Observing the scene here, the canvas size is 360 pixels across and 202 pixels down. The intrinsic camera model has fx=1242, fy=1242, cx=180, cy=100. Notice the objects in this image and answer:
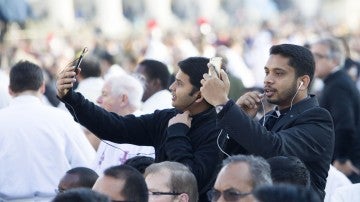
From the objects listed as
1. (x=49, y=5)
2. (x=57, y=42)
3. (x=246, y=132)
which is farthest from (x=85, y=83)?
(x=49, y=5)

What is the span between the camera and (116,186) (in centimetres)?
630

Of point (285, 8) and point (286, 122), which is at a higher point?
point (286, 122)

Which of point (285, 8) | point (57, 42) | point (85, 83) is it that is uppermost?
point (85, 83)

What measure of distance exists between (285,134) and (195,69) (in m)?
0.96

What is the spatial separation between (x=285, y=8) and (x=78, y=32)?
112 feet

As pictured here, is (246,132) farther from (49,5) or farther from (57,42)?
(49,5)

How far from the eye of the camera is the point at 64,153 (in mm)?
9602

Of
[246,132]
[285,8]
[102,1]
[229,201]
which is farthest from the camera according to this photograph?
[285,8]

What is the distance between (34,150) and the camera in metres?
9.48

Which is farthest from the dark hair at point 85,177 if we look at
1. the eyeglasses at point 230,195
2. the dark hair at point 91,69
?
the dark hair at point 91,69

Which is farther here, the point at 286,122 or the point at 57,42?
the point at 57,42

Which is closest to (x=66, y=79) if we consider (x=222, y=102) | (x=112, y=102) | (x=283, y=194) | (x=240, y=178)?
(x=222, y=102)

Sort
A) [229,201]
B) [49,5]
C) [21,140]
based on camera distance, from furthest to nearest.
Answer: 1. [49,5]
2. [21,140]
3. [229,201]

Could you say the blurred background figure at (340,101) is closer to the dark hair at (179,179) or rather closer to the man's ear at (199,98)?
the man's ear at (199,98)
